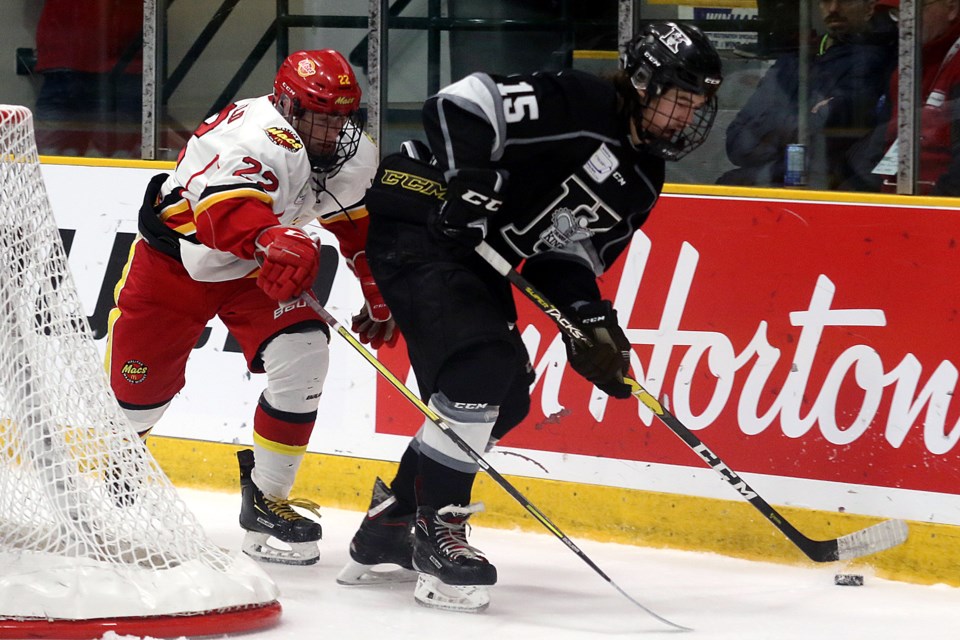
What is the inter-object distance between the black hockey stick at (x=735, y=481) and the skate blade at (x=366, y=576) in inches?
26.2

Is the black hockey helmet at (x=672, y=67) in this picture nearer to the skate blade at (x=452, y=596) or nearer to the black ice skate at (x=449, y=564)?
the black ice skate at (x=449, y=564)

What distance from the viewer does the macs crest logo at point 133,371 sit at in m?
3.15

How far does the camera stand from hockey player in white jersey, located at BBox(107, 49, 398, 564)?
2848 millimetres

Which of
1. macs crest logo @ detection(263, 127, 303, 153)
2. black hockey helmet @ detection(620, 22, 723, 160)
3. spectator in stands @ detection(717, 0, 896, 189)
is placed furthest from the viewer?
spectator in stands @ detection(717, 0, 896, 189)

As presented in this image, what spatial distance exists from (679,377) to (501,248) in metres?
0.77

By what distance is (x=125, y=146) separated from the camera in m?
4.47

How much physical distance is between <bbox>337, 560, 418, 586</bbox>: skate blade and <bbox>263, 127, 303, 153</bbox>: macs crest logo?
0.89 meters

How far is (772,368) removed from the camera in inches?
132

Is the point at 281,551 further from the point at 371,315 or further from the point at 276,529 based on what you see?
the point at 371,315

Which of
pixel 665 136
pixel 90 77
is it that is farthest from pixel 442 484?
pixel 90 77

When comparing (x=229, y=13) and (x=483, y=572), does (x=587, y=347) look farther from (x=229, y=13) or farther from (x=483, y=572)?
(x=229, y=13)

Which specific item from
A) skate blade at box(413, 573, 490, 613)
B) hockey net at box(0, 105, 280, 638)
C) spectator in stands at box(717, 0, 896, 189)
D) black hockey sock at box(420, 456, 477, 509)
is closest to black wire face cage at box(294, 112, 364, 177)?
hockey net at box(0, 105, 280, 638)

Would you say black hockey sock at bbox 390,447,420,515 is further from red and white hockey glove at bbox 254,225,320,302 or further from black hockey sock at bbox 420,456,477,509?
red and white hockey glove at bbox 254,225,320,302

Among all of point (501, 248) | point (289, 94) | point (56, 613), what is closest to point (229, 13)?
point (289, 94)
